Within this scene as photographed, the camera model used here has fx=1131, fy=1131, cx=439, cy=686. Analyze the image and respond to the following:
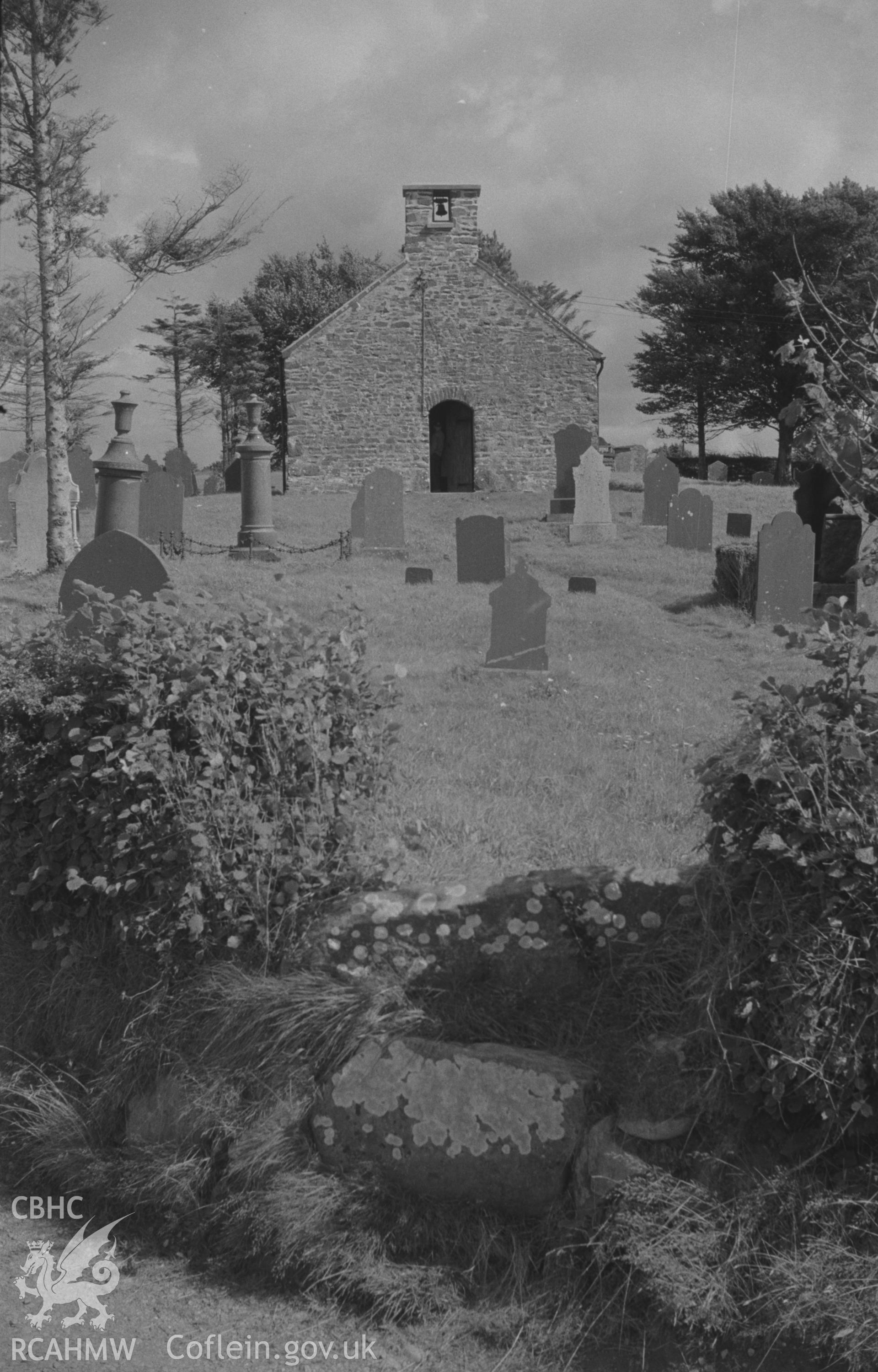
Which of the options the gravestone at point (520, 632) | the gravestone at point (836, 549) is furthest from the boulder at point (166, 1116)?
the gravestone at point (836, 549)

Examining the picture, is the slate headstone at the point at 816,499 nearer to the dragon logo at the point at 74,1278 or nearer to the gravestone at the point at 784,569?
the gravestone at the point at 784,569

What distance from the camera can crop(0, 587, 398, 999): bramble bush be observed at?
143 inches

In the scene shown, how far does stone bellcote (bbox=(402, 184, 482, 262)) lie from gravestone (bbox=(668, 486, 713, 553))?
1391 centimetres

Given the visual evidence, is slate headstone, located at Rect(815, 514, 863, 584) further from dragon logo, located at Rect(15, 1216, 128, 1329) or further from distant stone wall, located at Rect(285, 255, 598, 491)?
distant stone wall, located at Rect(285, 255, 598, 491)

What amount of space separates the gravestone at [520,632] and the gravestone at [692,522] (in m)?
9.00

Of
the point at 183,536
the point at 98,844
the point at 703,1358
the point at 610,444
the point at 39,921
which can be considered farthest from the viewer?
the point at 610,444

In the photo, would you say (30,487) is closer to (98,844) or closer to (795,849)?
(98,844)

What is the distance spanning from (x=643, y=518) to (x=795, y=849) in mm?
18152

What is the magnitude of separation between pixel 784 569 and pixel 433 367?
18993mm

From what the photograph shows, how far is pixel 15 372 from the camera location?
2873 cm

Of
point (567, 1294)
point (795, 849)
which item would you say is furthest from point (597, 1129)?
point (795, 849)

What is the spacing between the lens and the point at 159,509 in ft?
52.9

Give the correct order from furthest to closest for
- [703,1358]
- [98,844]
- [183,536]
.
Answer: [183,536] → [98,844] → [703,1358]

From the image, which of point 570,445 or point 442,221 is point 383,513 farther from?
point 442,221
